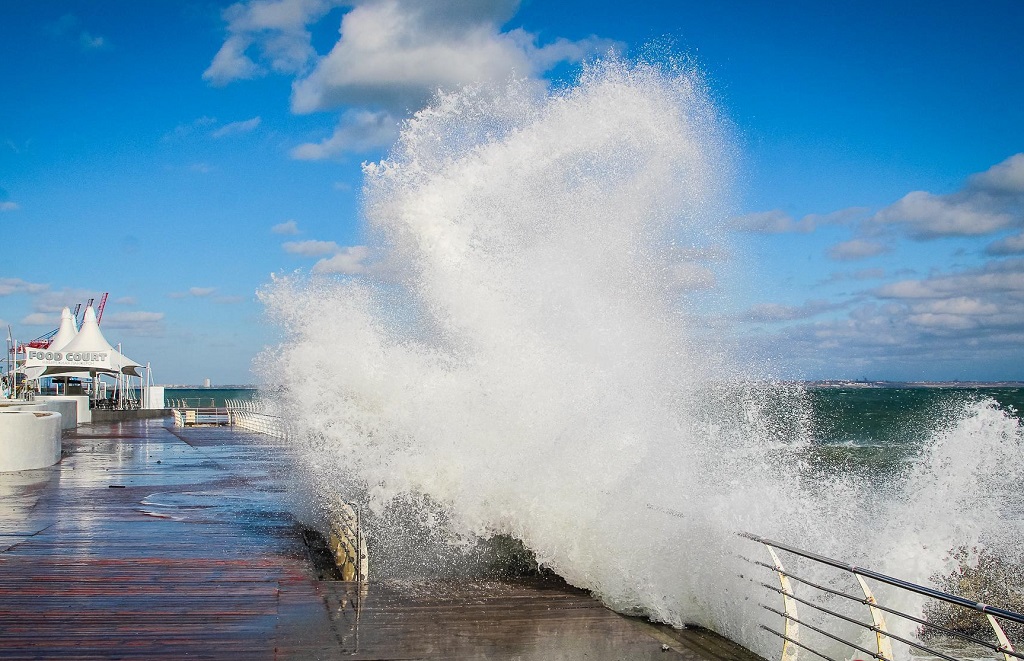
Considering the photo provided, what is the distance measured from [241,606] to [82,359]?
3582 centimetres

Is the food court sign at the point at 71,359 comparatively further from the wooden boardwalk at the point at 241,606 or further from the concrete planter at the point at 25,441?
the wooden boardwalk at the point at 241,606

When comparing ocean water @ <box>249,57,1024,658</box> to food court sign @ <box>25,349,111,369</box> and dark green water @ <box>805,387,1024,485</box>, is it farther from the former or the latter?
food court sign @ <box>25,349,111,369</box>

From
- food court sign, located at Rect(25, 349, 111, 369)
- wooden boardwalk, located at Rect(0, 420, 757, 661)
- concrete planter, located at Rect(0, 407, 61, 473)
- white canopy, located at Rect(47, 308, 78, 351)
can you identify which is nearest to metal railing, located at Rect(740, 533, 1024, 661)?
wooden boardwalk, located at Rect(0, 420, 757, 661)

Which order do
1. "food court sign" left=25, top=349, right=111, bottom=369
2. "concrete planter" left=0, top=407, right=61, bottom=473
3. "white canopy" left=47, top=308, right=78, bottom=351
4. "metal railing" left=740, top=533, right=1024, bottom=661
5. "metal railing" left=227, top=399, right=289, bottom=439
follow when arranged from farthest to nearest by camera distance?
"white canopy" left=47, top=308, right=78, bottom=351, "food court sign" left=25, top=349, right=111, bottom=369, "metal railing" left=227, top=399, right=289, bottom=439, "concrete planter" left=0, top=407, right=61, bottom=473, "metal railing" left=740, top=533, right=1024, bottom=661

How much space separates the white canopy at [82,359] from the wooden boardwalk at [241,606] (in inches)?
1151

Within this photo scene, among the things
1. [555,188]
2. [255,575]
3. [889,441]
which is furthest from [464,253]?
[889,441]

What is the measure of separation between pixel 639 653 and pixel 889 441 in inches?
1616

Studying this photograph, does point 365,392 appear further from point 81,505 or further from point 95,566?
point 81,505

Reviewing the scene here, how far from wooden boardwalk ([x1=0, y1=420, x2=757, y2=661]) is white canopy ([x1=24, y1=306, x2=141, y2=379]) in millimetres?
29247

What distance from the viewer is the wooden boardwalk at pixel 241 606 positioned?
584 cm

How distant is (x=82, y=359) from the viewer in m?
38.1

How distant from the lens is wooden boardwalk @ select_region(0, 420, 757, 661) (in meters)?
5.84

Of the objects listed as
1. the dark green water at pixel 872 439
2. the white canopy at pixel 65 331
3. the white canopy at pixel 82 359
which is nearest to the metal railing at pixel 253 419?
the white canopy at pixel 82 359

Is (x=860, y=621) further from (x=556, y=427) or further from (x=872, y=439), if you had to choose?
(x=872, y=439)
